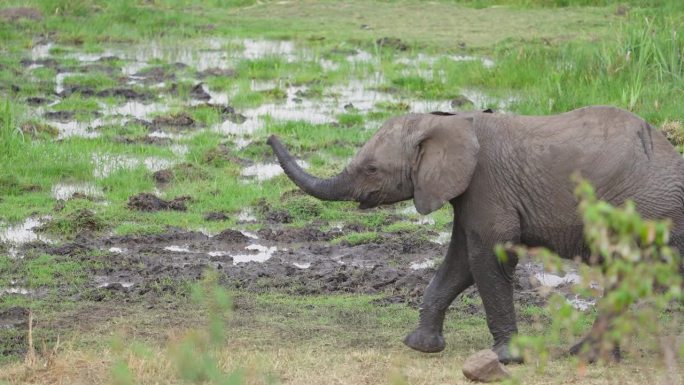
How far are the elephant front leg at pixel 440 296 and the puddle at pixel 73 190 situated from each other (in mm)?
4538

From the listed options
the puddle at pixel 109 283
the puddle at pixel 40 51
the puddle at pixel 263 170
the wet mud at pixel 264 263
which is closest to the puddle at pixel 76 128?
the puddle at pixel 263 170

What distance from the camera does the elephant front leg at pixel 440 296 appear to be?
24.7 feet

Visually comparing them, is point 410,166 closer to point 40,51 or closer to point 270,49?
point 270,49

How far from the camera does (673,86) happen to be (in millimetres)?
13344

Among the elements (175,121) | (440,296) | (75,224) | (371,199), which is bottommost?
(175,121)

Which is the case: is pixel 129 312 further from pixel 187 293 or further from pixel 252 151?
pixel 252 151

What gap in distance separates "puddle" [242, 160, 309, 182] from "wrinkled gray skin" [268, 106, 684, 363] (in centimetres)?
447

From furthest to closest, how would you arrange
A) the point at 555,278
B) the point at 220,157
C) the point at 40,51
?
the point at 40,51 < the point at 220,157 < the point at 555,278

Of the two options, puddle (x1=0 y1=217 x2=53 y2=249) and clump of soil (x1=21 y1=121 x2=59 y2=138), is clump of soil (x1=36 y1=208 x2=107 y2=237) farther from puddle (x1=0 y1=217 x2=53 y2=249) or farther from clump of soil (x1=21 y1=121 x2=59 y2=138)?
clump of soil (x1=21 y1=121 x2=59 y2=138)

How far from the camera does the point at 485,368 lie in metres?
6.67

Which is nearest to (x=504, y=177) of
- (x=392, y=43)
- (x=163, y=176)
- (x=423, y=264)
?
(x=423, y=264)

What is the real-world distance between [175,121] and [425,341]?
22.7 feet

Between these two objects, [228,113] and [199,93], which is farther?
[199,93]

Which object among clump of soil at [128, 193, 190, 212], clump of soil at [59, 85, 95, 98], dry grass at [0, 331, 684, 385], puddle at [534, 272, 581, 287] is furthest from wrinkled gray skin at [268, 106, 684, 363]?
clump of soil at [59, 85, 95, 98]
